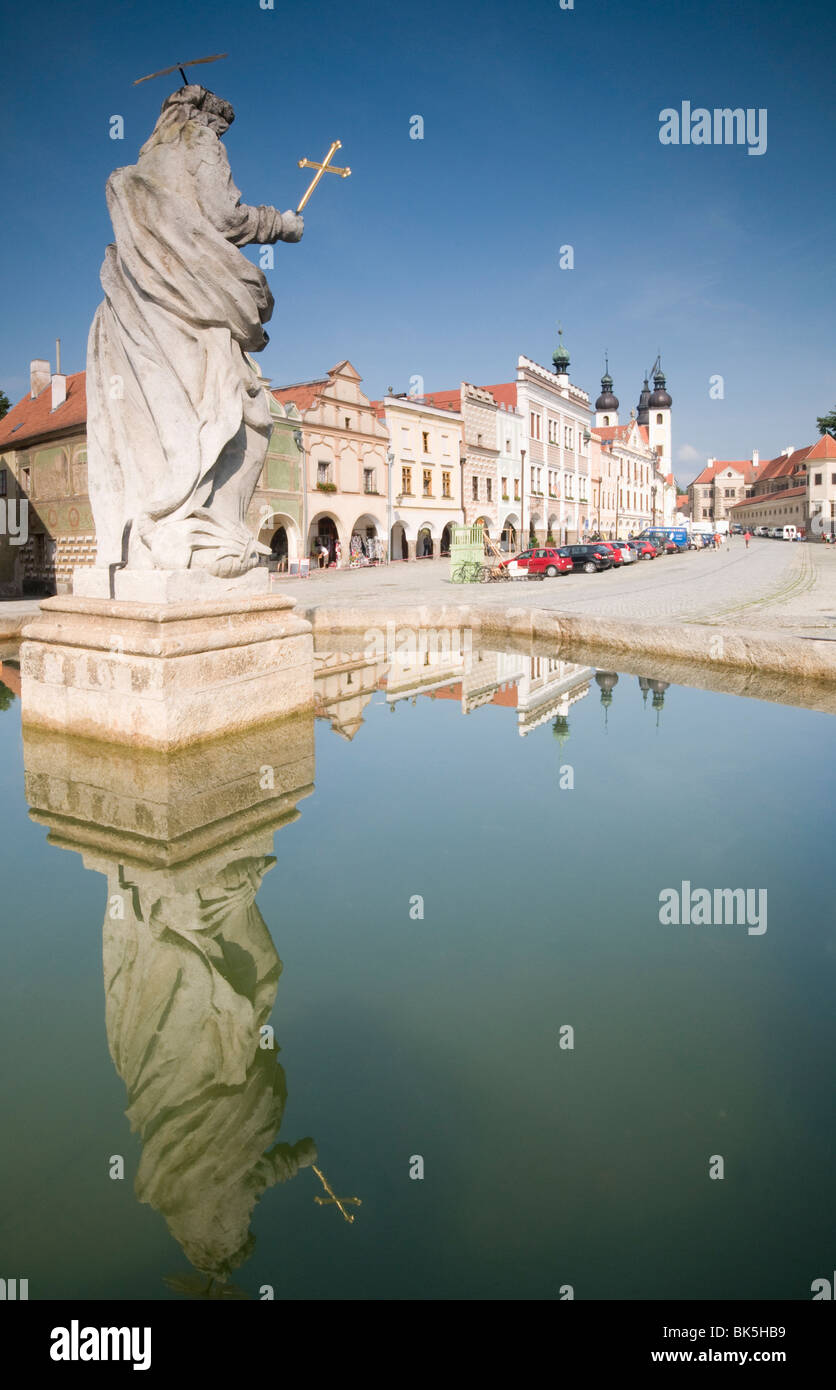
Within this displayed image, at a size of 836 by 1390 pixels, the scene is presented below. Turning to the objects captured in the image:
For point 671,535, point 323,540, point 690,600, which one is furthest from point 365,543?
point 690,600

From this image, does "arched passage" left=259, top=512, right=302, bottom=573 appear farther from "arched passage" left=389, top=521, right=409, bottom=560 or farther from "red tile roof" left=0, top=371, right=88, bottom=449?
"arched passage" left=389, top=521, right=409, bottom=560

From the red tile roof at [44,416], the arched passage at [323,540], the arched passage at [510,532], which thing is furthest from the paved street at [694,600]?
the arched passage at [510,532]

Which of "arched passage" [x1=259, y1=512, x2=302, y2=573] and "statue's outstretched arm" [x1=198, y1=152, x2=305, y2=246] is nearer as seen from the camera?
"statue's outstretched arm" [x1=198, y1=152, x2=305, y2=246]

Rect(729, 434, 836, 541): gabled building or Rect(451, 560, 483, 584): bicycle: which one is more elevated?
Rect(729, 434, 836, 541): gabled building

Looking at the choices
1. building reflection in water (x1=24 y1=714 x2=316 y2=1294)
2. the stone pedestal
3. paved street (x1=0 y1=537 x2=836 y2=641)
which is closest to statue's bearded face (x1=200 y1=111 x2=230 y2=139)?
the stone pedestal

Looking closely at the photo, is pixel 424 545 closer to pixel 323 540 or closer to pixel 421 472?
pixel 421 472

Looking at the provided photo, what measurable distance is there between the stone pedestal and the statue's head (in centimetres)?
326

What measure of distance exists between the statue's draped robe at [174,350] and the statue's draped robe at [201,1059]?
313cm

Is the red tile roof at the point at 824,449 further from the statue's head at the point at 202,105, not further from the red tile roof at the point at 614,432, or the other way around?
the statue's head at the point at 202,105

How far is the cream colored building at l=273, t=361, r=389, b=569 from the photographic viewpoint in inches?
1369

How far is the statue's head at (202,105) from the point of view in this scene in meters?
5.85

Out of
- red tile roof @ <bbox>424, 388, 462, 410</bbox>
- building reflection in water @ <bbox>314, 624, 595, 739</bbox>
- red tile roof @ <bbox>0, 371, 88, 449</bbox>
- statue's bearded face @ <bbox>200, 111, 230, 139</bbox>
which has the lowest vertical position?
building reflection in water @ <bbox>314, 624, 595, 739</bbox>
